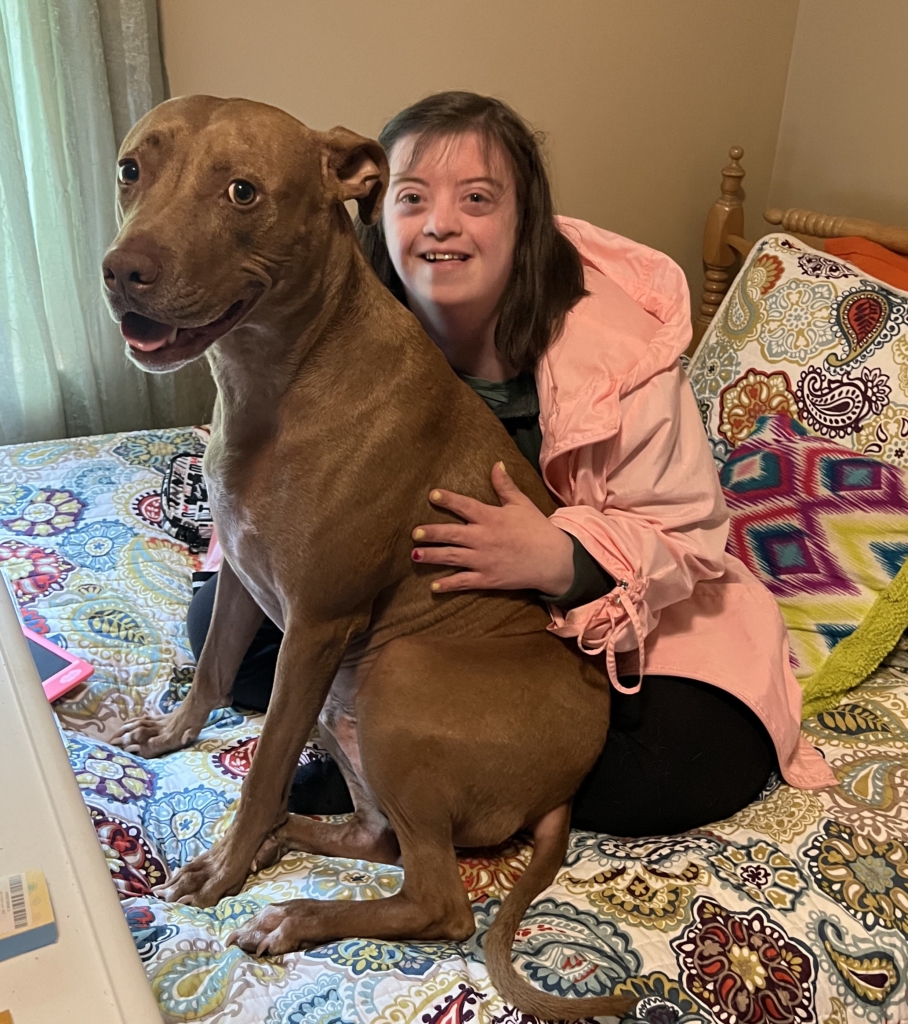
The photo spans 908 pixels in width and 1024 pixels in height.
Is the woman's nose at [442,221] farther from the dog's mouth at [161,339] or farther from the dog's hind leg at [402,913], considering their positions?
the dog's hind leg at [402,913]

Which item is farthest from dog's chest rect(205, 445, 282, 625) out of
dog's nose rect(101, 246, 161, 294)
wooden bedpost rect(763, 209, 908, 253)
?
wooden bedpost rect(763, 209, 908, 253)

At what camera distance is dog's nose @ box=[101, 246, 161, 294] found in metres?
0.94

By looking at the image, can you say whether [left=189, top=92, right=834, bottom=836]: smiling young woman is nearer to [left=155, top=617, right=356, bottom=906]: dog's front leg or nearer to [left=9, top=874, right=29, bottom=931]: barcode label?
[left=155, top=617, right=356, bottom=906]: dog's front leg

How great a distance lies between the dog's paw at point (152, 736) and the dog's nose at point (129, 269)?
84 cm

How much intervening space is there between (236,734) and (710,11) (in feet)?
9.14

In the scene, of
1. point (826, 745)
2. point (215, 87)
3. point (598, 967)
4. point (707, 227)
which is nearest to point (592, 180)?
point (707, 227)

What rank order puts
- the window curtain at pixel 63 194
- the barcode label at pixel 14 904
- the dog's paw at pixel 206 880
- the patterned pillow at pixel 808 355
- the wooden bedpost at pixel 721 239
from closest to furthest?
1. the barcode label at pixel 14 904
2. the dog's paw at pixel 206 880
3. the patterned pillow at pixel 808 355
4. the window curtain at pixel 63 194
5. the wooden bedpost at pixel 721 239

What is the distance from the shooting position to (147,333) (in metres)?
1.02

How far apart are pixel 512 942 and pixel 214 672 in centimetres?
66

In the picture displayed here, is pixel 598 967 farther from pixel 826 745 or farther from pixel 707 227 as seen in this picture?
pixel 707 227

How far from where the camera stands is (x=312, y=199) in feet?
3.69

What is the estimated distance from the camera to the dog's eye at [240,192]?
103 centimetres

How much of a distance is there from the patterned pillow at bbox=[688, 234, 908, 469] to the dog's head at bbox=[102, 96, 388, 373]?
1.29m

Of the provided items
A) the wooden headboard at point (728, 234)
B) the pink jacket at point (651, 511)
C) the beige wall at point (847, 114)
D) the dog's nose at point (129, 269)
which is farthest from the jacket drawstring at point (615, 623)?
the beige wall at point (847, 114)
